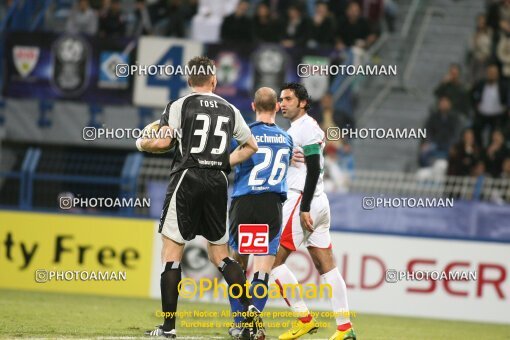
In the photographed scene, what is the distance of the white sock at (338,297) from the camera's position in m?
9.87

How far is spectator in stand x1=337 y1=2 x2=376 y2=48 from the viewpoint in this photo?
19.0 m

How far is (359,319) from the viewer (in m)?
13.4

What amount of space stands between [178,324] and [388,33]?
1073 centimetres

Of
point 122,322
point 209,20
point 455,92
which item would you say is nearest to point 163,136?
point 122,322

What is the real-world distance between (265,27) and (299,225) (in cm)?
899

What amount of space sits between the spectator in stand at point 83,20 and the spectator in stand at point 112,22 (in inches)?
7.5

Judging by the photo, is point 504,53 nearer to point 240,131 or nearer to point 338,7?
point 338,7

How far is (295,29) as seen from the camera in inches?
741

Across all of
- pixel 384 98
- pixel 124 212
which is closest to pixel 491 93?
pixel 384 98

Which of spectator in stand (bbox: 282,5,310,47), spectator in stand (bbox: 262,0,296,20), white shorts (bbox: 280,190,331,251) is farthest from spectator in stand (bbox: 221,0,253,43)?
white shorts (bbox: 280,190,331,251)

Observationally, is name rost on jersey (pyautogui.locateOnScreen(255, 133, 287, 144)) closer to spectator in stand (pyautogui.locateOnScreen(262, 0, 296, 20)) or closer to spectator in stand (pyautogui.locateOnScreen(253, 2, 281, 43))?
spectator in stand (pyautogui.locateOnScreen(253, 2, 281, 43))

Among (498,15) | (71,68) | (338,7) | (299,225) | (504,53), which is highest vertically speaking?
(338,7)

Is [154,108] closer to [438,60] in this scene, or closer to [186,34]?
[186,34]

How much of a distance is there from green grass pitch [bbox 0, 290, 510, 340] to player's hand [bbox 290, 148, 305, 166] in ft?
5.54
